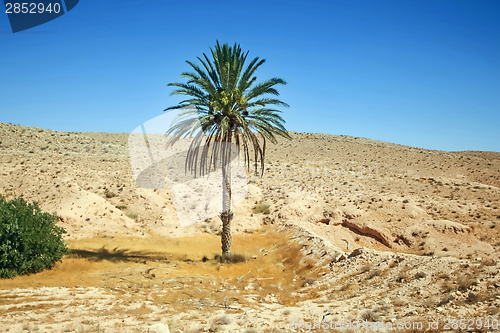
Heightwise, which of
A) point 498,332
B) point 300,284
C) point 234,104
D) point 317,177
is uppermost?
point 234,104

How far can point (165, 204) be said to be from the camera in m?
26.3

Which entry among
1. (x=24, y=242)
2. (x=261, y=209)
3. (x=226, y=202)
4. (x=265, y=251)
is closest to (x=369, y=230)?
(x=265, y=251)

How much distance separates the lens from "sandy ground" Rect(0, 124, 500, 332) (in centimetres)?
912

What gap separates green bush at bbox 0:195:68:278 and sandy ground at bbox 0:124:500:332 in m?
0.51

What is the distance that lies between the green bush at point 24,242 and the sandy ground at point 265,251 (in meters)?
0.51

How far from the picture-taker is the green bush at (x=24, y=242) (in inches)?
496

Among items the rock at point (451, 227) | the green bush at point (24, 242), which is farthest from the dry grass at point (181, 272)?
the rock at point (451, 227)

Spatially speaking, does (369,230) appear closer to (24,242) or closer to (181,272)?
(181,272)

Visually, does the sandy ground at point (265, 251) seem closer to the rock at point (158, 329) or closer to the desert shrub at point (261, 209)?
the rock at point (158, 329)

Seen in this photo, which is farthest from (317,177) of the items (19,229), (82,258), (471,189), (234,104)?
(19,229)

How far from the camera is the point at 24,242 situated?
1307 centimetres

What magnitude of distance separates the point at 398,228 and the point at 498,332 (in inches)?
641

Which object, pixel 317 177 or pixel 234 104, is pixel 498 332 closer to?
pixel 234 104

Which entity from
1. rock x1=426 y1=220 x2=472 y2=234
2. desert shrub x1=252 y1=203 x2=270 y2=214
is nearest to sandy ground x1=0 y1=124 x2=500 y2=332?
rock x1=426 y1=220 x2=472 y2=234
